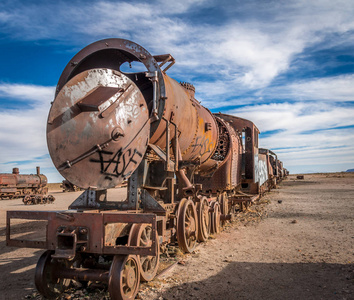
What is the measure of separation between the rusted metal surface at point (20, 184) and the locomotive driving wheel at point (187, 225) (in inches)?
897

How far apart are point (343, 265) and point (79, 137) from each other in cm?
503

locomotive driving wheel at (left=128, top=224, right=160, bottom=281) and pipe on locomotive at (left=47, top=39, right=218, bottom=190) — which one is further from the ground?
pipe on locomotive at (left=47, top=39, right=218, bottom=190)

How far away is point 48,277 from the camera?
4.05 meters

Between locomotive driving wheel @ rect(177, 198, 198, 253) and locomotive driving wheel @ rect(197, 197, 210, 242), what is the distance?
44 centimetres

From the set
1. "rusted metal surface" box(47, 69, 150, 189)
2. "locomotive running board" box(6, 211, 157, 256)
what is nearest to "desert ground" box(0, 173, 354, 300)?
"locomotive running board" box(6, 211, 157, 256)

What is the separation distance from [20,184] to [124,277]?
25.3 m

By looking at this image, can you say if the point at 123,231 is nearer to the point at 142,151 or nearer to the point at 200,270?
the point at 142,151

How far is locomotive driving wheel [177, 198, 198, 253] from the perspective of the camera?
566cm

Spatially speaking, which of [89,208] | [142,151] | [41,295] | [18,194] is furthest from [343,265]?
[18,194]

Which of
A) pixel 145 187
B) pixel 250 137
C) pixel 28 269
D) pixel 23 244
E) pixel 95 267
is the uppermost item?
pixel 250 137

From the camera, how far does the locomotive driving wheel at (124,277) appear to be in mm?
3561

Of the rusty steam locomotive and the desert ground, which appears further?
the desert ground

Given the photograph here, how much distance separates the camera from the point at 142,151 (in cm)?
437

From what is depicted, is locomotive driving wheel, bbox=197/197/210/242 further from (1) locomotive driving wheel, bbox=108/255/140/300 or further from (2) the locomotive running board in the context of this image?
(2) the locomotive running board
